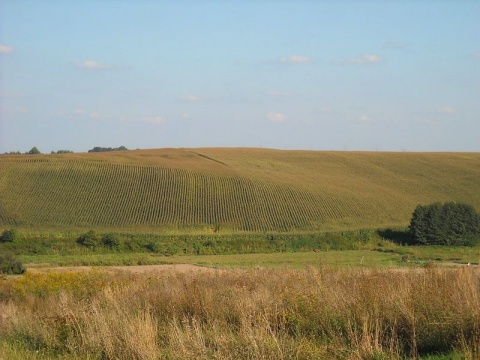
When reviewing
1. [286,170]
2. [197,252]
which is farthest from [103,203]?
[286,170]

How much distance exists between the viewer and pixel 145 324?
9.20 m

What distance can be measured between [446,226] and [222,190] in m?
24.1

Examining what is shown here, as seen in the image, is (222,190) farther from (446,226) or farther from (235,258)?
(235,258)

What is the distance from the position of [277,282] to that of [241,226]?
4246 cm

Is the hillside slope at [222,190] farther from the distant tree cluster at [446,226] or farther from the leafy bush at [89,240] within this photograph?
the distant tree cluster at [446,226]

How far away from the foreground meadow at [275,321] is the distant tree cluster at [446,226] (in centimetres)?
3647

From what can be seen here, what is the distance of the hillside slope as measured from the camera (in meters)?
55.5

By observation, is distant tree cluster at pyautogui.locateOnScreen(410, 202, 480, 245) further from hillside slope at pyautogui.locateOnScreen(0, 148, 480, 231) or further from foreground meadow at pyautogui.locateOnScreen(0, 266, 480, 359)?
foreground meadow at pyautogui.locateOnScreen(0, 266, 480, 359)

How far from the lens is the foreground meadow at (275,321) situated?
789 cm

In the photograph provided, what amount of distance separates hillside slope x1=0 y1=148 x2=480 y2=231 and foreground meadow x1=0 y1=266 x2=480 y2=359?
138 ft

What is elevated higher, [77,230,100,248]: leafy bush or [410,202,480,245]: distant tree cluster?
[410,202,480,245]: distant tree cluster

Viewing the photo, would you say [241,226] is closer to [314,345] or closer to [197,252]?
[197,252]

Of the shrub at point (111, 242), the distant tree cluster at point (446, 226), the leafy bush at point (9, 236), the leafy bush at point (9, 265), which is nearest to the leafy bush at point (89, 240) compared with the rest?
the shrub at point (111, 242)

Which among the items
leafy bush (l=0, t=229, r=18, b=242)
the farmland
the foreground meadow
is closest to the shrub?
the farmland
